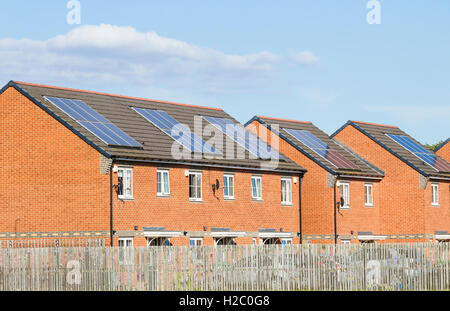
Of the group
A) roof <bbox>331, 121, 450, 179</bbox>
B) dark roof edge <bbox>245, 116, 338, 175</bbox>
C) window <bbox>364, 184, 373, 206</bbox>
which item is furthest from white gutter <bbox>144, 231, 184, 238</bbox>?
roof <bbox>331, 121, 450, 179</bbox>

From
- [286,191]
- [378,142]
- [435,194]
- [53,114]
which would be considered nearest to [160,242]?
[53,114]

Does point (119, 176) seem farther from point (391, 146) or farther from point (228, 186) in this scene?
point (391, 146)

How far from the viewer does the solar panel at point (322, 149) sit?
59.1 metres

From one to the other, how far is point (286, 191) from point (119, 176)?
13793mm

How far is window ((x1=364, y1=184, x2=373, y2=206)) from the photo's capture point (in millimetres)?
60781

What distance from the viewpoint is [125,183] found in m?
44.9

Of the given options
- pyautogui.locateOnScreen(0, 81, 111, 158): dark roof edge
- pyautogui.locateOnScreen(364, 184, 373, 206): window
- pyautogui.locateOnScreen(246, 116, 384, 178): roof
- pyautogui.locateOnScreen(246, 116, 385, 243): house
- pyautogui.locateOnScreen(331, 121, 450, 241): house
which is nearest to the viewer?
pyautogui.locateOnScreen(0, 81, 111, 158): dark roof edge

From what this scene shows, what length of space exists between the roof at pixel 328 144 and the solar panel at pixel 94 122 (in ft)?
46.9

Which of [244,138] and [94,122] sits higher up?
[94,122]

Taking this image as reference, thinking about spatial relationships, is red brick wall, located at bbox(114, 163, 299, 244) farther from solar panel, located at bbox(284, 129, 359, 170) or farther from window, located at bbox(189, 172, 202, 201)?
solar panel, located at bbox(284, 129, 359, 170)

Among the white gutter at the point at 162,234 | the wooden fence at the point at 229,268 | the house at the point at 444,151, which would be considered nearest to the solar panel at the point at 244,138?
the white gutter at the point at 162,234

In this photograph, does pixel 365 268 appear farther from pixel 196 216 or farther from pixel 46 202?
pixel 46 202

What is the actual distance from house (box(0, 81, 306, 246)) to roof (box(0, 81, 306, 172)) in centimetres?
8

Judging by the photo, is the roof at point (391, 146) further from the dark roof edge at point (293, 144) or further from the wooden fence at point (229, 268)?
the wooden fence at point (229, 268)
